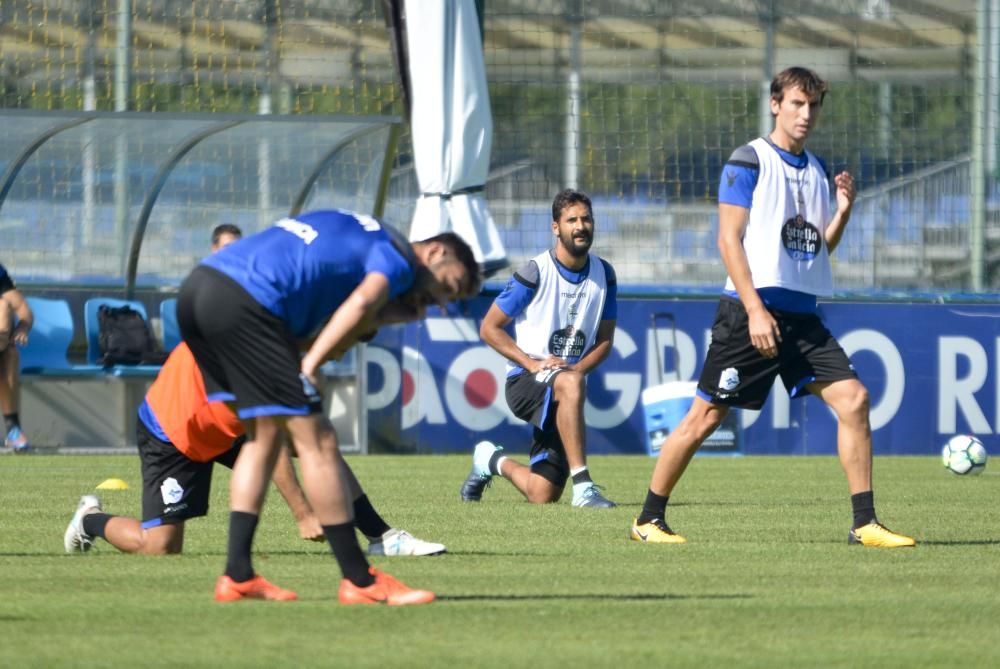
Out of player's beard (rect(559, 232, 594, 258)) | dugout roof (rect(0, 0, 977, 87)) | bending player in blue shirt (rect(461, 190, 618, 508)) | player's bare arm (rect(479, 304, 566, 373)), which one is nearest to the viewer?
bending player in blue shirt (rect(461, 190, 618, 508))

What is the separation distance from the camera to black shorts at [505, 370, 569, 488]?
36.9 feet

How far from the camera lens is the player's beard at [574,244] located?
11.4 m

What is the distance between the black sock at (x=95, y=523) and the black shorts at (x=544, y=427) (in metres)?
3.80

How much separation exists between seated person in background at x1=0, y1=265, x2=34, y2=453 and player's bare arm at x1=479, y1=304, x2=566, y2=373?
600 centimetres

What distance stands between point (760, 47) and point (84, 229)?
25.5 ft

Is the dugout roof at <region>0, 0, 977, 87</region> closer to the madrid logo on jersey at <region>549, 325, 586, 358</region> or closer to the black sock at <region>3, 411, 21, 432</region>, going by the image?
the black sock at <region>3, 411, 21, 432</region>

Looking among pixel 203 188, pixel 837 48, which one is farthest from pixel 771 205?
pixel 837 48

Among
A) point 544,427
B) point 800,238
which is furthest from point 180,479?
point 544,427

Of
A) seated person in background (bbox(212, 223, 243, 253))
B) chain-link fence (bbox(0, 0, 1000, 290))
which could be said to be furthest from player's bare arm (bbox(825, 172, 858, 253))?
chain-link fence (bbox(0, 0, 1000, 290))

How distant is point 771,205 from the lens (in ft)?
27.7

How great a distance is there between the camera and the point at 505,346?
1153 cm

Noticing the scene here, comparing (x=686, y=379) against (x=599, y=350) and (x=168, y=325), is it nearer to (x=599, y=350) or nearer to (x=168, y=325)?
(x=168, y=325)

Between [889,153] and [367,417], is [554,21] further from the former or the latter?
[367,417]

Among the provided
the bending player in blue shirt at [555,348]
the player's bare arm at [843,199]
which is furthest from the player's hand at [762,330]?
the bending player in blue shirt at [555,348]
